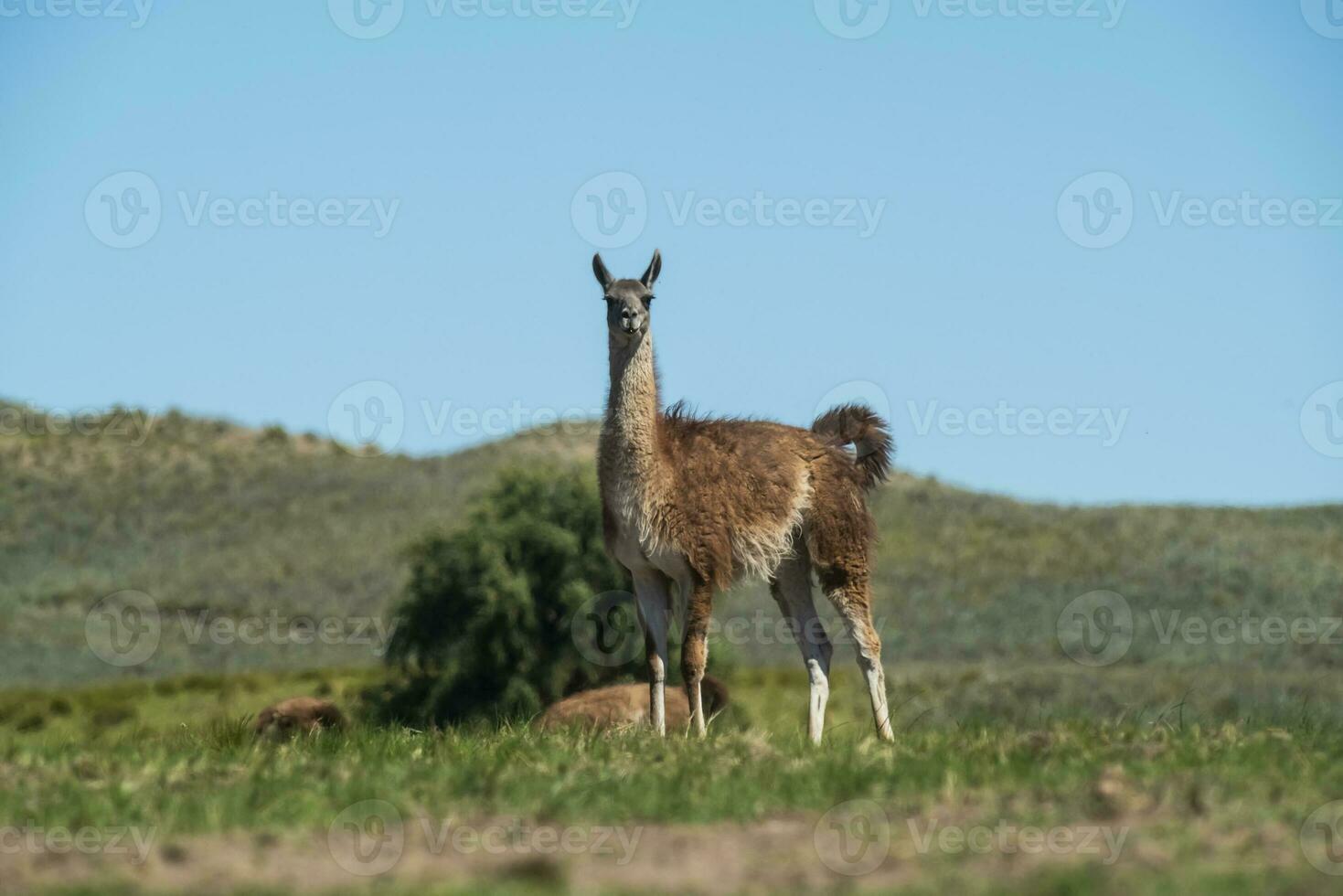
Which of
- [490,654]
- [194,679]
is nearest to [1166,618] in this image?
[490,654]

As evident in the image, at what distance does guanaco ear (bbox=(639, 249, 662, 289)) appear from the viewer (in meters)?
14.1

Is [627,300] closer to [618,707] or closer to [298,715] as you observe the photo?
[618,707]

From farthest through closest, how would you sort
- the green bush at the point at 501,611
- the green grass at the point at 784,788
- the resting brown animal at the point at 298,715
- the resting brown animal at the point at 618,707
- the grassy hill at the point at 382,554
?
the grassy hill at the point at 382,554
the green bush at the point at 501,611
the resting brown animal at the point at 298,715
the resting brown animal at the point at 618,707
the green grass at the point at 784,788

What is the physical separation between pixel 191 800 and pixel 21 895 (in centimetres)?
227

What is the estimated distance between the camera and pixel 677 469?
13.7 meters

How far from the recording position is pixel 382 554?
79188mm

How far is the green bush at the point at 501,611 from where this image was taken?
39.5m

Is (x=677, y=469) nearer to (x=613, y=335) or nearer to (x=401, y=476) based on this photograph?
(x=613, y=335)

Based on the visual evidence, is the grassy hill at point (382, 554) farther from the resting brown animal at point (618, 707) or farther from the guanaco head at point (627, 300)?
the guanaco head at point (627, 300)

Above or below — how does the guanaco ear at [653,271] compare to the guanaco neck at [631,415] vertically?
above

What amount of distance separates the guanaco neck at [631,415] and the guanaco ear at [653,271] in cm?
45

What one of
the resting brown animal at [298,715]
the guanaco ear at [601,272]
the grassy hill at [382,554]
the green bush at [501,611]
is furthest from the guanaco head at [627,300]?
the grassy hill at [382,554]

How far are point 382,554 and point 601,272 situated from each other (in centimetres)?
6658

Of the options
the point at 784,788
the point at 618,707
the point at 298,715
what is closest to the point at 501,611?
the point at 298,715
